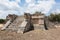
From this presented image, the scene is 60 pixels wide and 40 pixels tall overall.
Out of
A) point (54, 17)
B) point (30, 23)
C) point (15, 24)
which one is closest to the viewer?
point (30, 23)

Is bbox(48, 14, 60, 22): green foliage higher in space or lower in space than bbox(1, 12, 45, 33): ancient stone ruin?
lower

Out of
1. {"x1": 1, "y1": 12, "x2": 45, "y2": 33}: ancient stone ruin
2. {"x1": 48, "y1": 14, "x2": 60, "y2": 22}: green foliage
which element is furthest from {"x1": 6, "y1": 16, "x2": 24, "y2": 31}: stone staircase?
{"x1": 48, "y1": 14, "x2": 60, "y2": 22}: green foliage

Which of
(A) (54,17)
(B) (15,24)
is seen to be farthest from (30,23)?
(A) (54,17)

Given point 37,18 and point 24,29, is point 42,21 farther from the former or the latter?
point 24,29

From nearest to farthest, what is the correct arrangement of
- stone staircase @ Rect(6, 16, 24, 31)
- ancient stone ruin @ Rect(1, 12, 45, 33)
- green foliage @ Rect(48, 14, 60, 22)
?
ancient stone ruin @ Rect(1, 12, 45, 33) → stone staircase @ Rect(6, 16, 24, 31) → green foliage @ Rect(48, 14, 60, 22)

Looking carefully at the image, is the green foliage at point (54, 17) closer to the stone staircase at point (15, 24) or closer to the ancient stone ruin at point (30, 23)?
the stone staircase at point (15, 24)

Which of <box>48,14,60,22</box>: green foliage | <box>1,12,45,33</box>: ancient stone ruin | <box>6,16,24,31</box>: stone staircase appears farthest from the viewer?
<box>48,14,60,22</box>: green foliage

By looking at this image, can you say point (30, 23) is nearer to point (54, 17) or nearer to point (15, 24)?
point (15, 24)

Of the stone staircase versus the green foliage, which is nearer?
the stone staircase

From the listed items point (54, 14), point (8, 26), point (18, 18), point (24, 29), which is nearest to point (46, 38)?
point (24, 29)

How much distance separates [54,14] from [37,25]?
30367 millimetres

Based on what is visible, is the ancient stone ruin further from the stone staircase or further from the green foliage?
the green foliage

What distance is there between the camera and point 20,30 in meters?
13.5

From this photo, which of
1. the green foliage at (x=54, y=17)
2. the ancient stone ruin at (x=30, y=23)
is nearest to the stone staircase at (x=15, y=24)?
the ancient stone ruin at (x=30, y=23)
